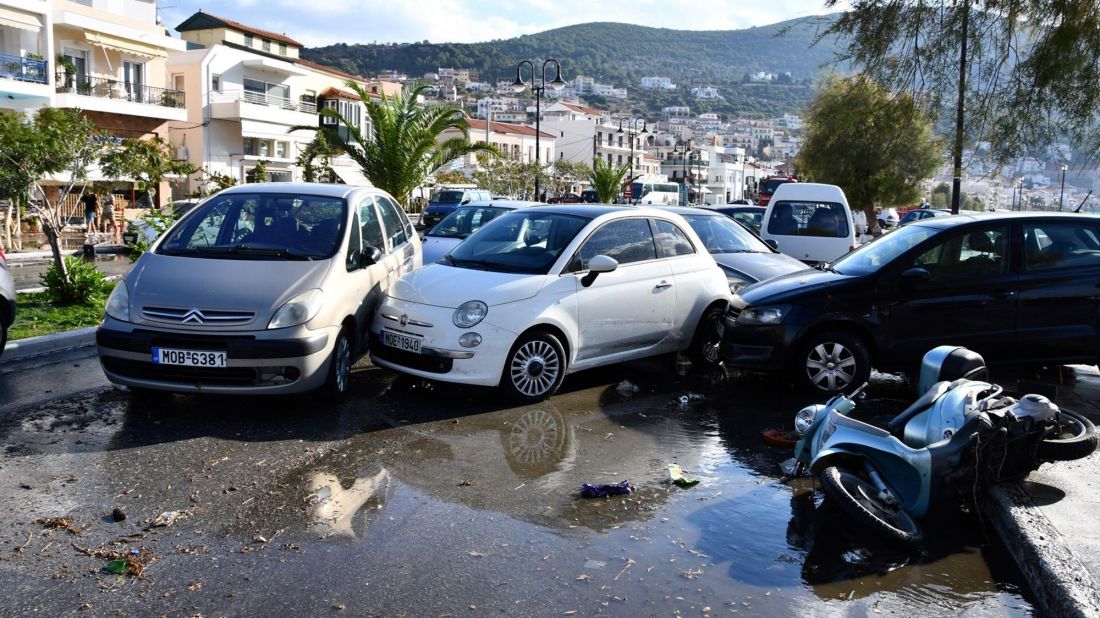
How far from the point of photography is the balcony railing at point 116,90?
32500 millimetres

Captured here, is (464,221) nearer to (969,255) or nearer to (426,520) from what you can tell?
(969,255)

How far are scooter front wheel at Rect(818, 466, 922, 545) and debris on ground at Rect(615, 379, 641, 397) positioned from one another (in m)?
3.33

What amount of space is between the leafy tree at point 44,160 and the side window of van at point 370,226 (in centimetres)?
507

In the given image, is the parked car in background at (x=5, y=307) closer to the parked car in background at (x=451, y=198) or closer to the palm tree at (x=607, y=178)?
the parked car in background at (x=451, y=198)

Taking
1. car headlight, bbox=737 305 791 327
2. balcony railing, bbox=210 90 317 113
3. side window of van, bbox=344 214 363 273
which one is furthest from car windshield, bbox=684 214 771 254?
balcony railing, bbox=210 90 317 113

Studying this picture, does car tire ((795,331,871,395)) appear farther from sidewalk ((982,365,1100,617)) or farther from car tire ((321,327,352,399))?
car tire ((321,327,352,399))

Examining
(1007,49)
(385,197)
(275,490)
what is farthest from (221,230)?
(1007,49)

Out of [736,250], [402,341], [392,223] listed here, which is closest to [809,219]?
[736,250]

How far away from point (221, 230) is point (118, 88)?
3260 cm

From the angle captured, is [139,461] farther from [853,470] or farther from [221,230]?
[853,470]

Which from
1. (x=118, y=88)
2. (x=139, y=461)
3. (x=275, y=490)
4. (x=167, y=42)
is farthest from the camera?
(x=167, y=42)

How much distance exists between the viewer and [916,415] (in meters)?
5.30

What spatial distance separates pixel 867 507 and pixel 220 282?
4.95m

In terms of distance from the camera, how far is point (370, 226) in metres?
8.61
